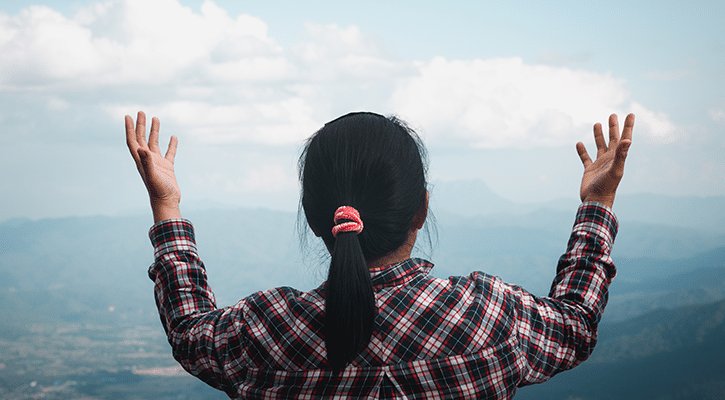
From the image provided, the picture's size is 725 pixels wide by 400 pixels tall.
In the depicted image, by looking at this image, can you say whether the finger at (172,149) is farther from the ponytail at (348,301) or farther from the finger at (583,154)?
the finger at (583,154)

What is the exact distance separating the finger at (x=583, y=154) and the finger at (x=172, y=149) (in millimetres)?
1174

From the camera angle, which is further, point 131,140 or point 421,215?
point 131,140

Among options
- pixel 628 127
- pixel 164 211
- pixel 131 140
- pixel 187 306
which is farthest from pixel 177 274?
pixel 628 127

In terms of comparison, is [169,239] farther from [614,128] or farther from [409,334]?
[614,128]

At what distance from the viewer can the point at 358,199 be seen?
105cm

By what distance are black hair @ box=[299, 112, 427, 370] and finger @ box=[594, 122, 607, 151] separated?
57 centimetres

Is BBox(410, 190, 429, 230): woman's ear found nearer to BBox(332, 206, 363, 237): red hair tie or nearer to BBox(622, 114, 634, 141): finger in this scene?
BBox(332, 206, 363, 237): red hair tie

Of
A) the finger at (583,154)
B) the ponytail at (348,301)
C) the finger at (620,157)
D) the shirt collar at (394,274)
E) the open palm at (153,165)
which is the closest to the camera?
the ponytail at (348,301)

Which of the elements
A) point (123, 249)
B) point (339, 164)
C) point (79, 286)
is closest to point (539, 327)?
point (339, 164)

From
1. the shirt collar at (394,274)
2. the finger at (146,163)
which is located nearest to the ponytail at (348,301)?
the shirt collar at (394,274)

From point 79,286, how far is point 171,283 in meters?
113

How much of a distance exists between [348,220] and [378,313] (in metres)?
0.20

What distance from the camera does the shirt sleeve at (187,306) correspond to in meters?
1.13

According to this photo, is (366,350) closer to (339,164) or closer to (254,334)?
(254,334)
